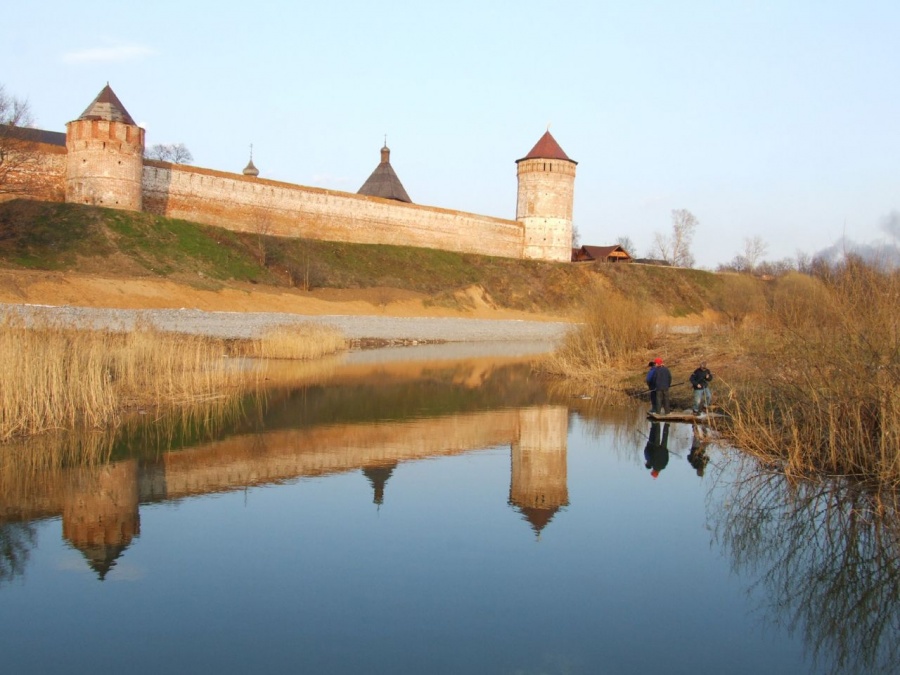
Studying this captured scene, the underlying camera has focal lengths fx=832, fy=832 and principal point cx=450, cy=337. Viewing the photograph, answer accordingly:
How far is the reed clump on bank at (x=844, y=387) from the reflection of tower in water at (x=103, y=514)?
5.55 metres

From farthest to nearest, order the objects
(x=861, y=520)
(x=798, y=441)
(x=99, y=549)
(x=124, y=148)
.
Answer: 1. (x=124, y=148)
2. (x=798, y=441)
3. (x=861, y=520)
4. (x=99, y=549)

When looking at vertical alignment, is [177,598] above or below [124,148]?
below

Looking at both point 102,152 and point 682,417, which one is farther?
point 102,152

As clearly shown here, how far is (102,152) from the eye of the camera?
94.9 feet

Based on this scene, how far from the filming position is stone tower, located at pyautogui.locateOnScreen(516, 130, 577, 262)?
4766 centimetres

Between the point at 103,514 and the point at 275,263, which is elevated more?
the point at 275,263

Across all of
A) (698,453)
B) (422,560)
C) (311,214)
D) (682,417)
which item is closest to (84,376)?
(422,560)

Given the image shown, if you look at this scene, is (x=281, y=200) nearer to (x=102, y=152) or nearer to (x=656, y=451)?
(x=102, y=152)

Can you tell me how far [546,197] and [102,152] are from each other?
25.9m

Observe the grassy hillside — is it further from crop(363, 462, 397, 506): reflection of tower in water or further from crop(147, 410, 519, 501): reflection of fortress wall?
crop(363, 462, 397, 506): reflection of tower in water

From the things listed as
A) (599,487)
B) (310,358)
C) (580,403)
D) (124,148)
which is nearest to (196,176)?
(124,148)

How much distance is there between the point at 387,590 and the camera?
5043 mm

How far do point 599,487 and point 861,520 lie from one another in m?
2.34

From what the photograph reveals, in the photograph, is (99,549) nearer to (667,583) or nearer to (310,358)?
(667,583)
